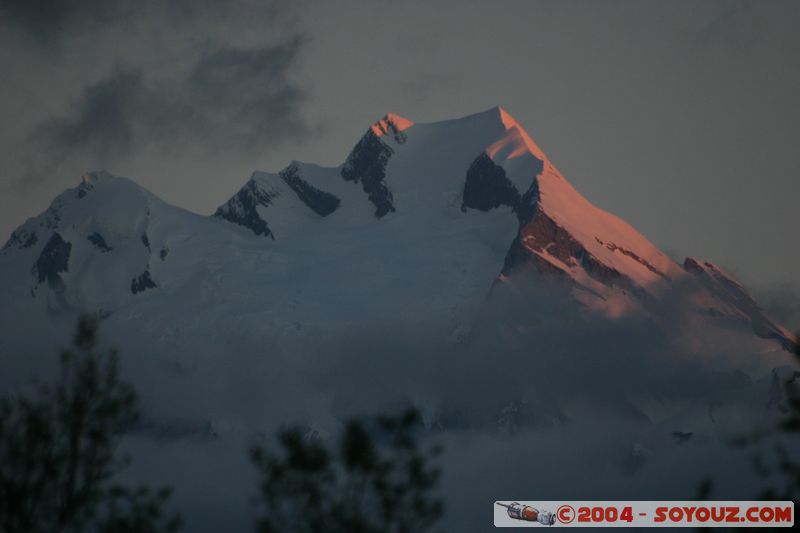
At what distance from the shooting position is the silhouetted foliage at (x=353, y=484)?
198 feet

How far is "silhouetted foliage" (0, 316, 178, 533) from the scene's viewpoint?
60.2m

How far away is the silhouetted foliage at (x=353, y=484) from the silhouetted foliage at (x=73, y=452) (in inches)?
168

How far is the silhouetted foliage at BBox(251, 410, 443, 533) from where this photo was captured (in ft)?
198

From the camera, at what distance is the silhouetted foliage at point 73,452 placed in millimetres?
60188

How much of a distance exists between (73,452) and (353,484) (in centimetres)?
980

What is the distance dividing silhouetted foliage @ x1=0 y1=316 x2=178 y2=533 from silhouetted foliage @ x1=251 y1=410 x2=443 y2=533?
4.26 m

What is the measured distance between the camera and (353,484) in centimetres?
6025

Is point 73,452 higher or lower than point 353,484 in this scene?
higher

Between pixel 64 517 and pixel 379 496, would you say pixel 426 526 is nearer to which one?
pixel 379 496

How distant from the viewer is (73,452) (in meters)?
61.1

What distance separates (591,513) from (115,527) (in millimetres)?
27445

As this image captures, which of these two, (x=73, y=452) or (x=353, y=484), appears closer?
(x=353, y=484)

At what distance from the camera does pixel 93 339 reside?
2485 inches

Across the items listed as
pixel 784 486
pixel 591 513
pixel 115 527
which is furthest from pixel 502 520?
pixel 784 486
